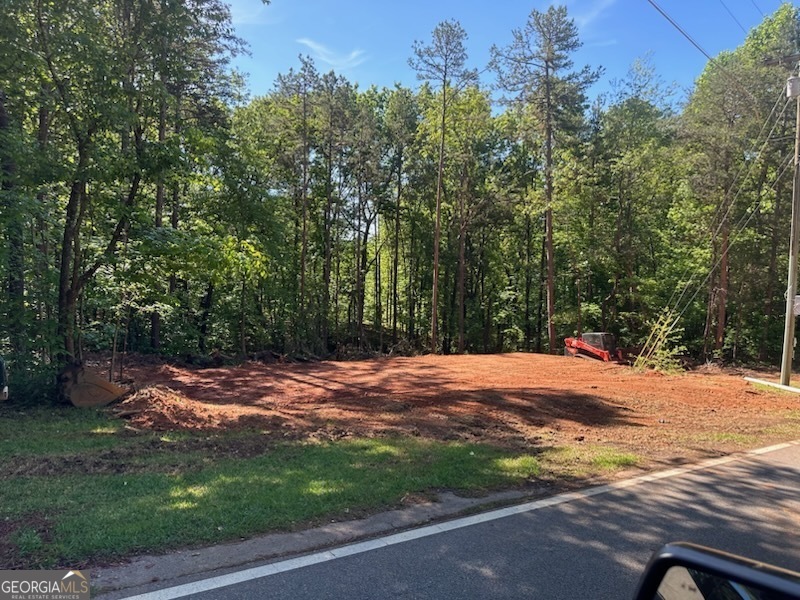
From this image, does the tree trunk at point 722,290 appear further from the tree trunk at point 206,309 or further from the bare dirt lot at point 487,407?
the tree trunk at point 206,309

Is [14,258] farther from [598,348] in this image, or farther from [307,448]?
[598,348]

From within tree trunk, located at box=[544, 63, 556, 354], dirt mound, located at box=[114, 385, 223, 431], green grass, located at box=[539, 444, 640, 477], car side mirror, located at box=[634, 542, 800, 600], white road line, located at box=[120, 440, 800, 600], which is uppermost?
tree trunk, located at box=[544, 63, 556, 354]

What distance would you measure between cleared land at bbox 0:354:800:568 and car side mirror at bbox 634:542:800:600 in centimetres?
330

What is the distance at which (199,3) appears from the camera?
10.1 meters

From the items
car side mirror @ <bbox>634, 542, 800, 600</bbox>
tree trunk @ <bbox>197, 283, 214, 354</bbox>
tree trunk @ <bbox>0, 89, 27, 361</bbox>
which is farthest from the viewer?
tree trunk @ <bbox>197, 283, 214, 354</bbox>

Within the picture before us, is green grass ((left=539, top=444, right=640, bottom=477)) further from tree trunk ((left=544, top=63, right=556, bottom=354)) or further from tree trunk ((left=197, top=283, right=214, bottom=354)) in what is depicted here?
tree trunk ((left=197, top=283, right=214, bottom=354))

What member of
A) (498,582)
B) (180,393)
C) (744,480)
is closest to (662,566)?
(498,582)

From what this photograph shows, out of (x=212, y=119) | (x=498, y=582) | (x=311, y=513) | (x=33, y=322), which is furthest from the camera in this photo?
(x=212, y=119)

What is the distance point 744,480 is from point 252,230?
62.3ft

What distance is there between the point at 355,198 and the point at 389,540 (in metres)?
31.3

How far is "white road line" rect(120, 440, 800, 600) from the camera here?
310cm

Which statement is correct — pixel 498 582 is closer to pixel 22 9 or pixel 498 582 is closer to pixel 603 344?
pixel 22 9

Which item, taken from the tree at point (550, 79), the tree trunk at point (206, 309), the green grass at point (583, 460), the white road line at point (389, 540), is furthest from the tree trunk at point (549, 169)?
the white road line at point (389, 540)


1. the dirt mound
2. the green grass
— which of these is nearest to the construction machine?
the green grass
